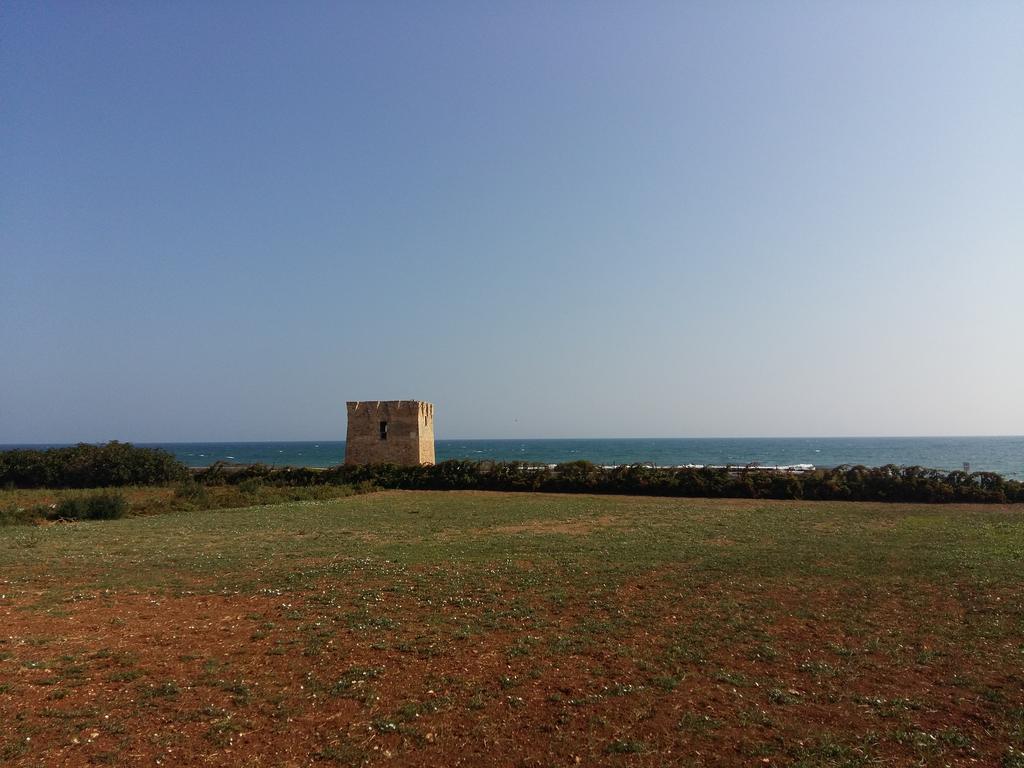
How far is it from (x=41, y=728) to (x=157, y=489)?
37744 millimetres

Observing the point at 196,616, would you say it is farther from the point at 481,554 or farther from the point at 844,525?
the point at 844,525

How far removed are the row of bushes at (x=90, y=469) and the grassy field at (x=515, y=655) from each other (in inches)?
1189

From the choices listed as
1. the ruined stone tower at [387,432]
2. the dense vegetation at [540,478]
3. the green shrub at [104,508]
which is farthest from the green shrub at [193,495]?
the ruined stone tower at [387,432]

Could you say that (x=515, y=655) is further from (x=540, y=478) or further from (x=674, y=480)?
(x=540, y=478)

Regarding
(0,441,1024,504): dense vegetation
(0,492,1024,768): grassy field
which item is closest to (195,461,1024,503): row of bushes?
(0,441,1024,504): dense vegetation

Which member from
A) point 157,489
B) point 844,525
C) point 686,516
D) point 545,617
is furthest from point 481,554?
point 157,489

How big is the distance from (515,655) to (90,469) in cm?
4667

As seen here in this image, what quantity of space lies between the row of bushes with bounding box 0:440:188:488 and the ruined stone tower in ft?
41.3

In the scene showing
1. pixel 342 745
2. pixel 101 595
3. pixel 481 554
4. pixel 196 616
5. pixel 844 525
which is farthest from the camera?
pixel 844 525

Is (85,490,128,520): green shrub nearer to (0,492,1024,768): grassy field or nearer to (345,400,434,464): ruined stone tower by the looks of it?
(0,492,1024,768): grassy field

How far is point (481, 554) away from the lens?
16281 millimetres

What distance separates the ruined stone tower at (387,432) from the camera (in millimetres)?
48125

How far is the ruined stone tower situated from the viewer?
48125 mm

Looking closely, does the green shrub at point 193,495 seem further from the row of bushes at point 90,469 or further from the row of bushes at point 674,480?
the row of bushes at point 90,469
